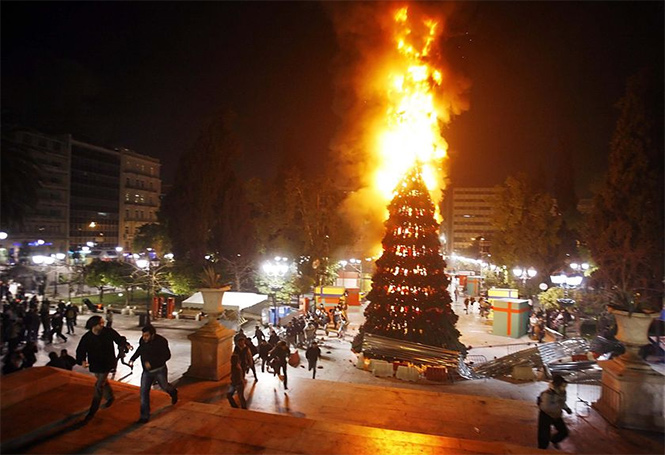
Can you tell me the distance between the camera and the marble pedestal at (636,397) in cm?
658

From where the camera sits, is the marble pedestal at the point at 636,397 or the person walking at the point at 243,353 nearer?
the marble pedestal at the point at 636,397

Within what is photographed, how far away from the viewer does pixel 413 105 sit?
18312 millimetres

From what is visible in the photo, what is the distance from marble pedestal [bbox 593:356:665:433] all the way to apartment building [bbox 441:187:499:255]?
126m

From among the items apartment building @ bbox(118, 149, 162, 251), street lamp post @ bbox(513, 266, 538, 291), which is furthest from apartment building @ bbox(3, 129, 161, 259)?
street lamp post @ bbox(513, 266, 538, 291)

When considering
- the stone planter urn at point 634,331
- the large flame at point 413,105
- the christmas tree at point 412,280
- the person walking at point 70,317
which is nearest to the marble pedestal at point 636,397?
the stone planter urn at point 634,331

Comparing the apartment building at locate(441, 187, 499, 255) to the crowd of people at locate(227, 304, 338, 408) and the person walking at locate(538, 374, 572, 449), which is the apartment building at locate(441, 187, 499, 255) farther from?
the person walking at locate(538, 374, 572, 449)

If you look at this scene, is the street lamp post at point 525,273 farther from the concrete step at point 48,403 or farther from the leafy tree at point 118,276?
the concrete step at point 48,403

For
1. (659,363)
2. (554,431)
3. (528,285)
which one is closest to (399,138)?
(659,363)

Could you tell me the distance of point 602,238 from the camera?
54.5 feet

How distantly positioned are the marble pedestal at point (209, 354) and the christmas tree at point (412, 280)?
698 centimetres

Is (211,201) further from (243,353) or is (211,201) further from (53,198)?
(53,198)

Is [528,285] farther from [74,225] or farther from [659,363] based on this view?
[74,225]

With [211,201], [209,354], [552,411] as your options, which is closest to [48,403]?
[209,354]

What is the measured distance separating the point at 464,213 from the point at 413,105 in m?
122
